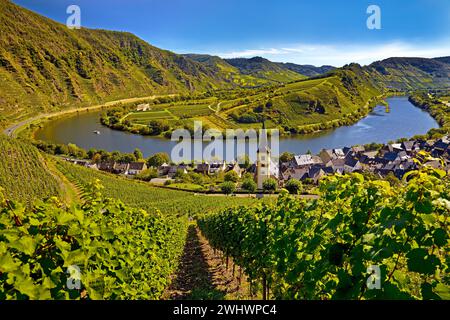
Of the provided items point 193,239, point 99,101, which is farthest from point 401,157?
point 99,101

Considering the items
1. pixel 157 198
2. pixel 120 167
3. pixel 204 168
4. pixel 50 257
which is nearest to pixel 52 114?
pixel 120 167

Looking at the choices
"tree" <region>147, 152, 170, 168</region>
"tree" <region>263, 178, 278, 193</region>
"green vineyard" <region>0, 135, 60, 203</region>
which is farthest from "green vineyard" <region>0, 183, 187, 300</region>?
"tree" <region>147, 152, 170, 168</region>

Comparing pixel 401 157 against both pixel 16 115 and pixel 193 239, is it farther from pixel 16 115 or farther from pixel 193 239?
pixel 16 115

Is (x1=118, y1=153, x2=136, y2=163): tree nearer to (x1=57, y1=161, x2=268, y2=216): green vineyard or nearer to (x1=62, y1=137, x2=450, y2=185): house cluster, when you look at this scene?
(x1=62, y1=137, x2=450, y2=185): house cluster

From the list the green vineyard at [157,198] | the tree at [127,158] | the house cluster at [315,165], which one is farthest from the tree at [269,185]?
the tree at [127,158]

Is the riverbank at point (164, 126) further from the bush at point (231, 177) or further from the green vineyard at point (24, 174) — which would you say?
the green vineyard at point (24, 174)
